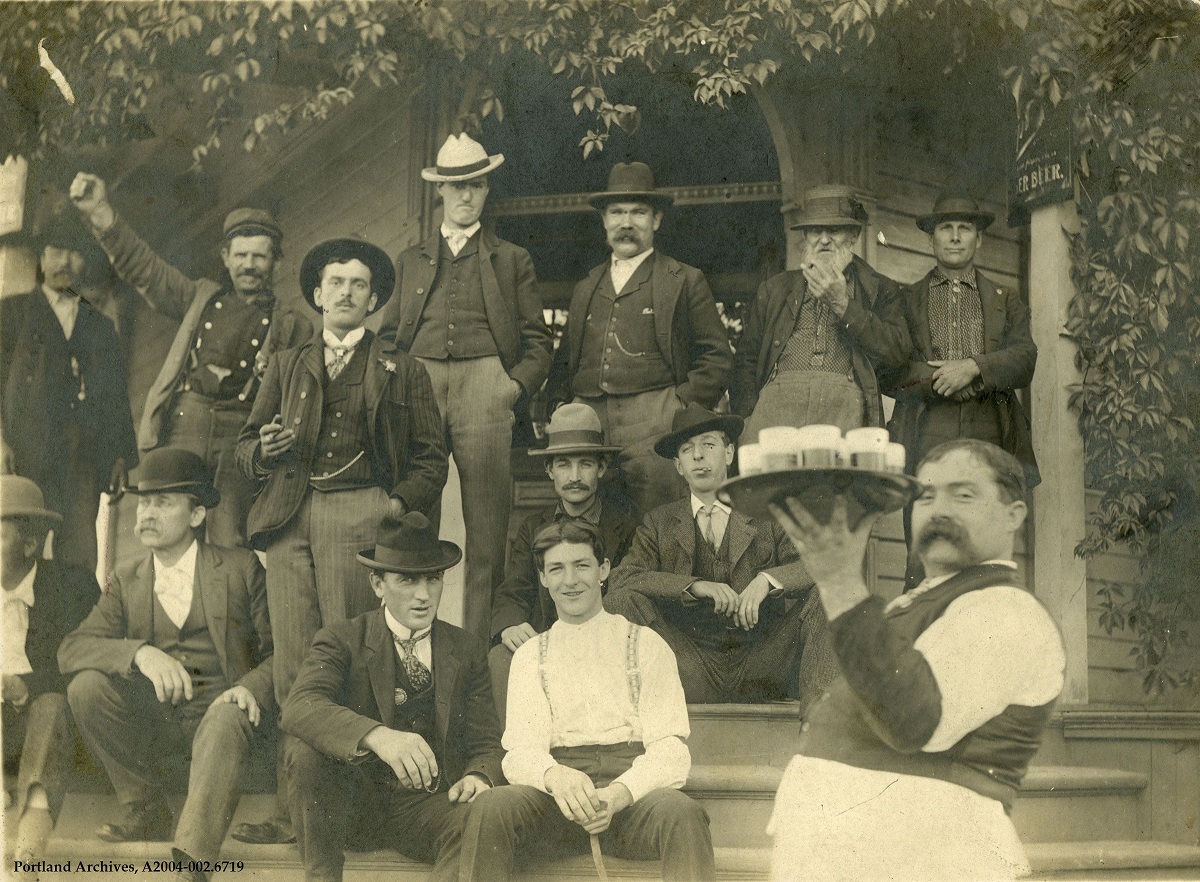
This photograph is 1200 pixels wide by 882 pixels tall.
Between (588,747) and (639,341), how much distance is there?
5.37ft

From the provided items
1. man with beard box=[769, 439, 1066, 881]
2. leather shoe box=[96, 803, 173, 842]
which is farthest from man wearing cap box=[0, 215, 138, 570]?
man with beard box=[769, 439, 1066, 881]

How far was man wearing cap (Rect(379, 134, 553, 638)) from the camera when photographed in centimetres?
666

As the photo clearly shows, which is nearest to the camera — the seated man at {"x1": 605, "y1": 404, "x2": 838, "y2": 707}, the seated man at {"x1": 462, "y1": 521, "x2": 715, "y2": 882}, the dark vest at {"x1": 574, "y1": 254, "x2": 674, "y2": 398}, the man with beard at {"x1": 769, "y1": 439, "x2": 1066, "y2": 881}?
the man with beard at {"x1": 769, "y1": 439, "x2": 1066, "y2": 881}

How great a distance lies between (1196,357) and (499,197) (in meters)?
2.91

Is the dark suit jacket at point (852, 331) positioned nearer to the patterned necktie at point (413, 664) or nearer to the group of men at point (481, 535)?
the group of men at point (481, 535)

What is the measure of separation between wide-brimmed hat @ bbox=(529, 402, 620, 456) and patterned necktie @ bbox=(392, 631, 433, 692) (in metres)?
0.91

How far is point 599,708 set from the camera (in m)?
6.17

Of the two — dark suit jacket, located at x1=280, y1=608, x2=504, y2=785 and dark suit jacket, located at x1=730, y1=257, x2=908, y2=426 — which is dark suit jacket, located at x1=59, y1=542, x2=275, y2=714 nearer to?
dark suit jacket, located at x1=280, y1=608, x2=504, y2=785

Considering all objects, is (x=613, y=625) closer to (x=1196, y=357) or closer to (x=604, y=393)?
(x=604, y=393)

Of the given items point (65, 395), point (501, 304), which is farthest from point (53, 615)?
point (501, 304)

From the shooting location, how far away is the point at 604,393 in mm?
6609

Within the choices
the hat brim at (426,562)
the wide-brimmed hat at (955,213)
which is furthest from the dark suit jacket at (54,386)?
the wide-brimmed hat at (955,213)

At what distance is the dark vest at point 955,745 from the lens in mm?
5848

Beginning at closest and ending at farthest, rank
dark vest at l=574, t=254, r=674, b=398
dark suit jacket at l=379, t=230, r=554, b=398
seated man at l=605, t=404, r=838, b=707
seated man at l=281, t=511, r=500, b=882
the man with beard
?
the man with beard
seated man at l=281, t=511, r=500, b=882
seated man at l=605, t=404, r=838, b=707
dark vest at l=574, t=254, r=674, b=398
dark suit jacket at l=379, t=230, r=554, b=398
